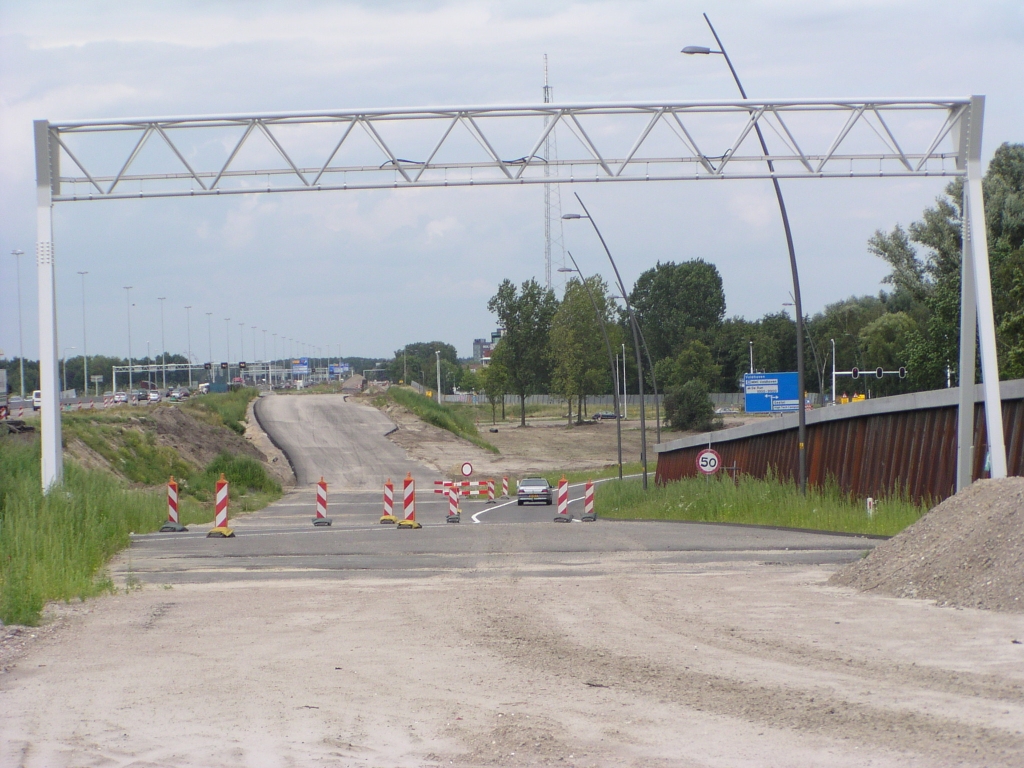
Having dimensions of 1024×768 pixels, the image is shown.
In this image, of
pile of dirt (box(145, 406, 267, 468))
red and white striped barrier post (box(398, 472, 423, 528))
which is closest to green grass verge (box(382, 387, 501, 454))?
A: pile of dirt (box(145, 406, 267, 468))

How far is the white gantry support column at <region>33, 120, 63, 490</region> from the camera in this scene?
21.9m

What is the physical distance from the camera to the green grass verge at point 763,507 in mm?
22936

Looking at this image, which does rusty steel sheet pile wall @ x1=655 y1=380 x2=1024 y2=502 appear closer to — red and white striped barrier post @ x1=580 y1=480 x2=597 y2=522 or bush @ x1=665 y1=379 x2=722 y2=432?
red and white striped barrier post @ x1=580 y1=480 x2=597 y2=522

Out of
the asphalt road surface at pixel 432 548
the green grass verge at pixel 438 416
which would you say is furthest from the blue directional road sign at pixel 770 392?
the green grass verge at pixel 438 416

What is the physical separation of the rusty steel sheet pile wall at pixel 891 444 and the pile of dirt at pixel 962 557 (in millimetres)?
8660

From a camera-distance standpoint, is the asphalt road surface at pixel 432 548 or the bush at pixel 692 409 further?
the bush at pixel 692 409

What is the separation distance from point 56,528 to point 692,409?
268 ft

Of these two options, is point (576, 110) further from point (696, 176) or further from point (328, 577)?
point (328, 577)

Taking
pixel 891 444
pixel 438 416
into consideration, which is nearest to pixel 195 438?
pixel 438 416

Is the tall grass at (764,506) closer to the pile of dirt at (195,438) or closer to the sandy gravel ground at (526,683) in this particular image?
the sandy gravel ground at (526,683)

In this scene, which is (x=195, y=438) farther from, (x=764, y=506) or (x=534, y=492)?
(x=764, y=506)

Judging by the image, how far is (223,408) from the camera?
2982 inches

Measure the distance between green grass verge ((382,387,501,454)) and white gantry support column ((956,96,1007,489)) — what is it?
62.9m

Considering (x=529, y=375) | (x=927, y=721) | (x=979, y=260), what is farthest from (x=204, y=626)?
(x=529, y=375)
